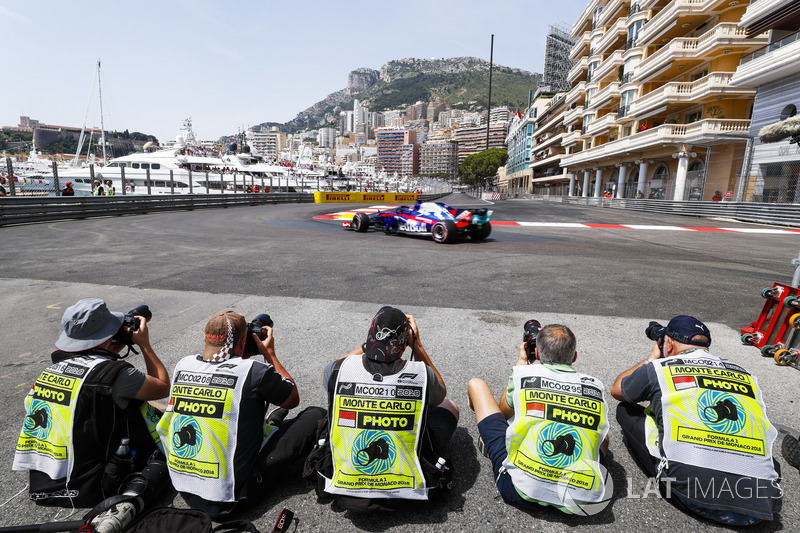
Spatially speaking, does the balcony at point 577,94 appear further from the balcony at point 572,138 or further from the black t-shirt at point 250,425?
the black t-shirt at point 250,425

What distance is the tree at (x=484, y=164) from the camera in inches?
4555

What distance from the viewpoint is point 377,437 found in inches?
81.0

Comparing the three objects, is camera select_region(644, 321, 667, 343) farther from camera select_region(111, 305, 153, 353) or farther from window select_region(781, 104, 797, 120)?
window select_region(781, 104, 797, 120)

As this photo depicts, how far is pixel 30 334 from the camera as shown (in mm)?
4344

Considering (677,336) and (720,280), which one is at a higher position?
(677,336)

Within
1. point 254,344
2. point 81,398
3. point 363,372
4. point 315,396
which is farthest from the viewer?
point 315,396

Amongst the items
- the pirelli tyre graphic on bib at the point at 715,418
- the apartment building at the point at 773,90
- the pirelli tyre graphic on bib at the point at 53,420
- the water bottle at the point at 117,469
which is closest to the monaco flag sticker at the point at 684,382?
the pirelli tyre graphic on bib at the point at 715,418

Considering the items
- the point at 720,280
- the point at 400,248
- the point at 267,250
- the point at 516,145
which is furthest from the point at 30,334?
the point at 516,145

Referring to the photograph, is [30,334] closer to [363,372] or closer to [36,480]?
[36,480]

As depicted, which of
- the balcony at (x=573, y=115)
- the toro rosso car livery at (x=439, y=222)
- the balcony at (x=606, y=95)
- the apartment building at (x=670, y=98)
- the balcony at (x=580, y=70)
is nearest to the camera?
the toro rosso car livery at (x=439, y=222)

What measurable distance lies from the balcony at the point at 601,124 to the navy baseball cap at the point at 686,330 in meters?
44.1

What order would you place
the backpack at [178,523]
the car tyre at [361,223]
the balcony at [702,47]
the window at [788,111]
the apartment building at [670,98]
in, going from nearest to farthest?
the backpack at [178,523] → the car tyre at [361,223] → the window at [788,111] → the balcony at [702,47] → the apartment building at [670,98]

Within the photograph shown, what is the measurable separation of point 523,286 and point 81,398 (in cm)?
566

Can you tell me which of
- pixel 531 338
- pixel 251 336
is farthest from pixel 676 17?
pixel 251 336
